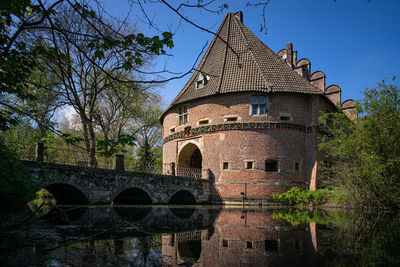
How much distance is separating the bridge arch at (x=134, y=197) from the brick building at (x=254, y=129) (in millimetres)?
2506

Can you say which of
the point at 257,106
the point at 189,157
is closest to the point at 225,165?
the point at 257,106

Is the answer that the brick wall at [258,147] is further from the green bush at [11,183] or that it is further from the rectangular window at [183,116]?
the green bush at [11,183]

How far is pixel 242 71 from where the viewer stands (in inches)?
791

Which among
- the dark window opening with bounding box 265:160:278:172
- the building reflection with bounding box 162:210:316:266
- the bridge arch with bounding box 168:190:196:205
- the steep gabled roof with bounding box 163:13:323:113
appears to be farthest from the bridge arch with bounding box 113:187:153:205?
the building reflection with bounding box 162:210:316:266

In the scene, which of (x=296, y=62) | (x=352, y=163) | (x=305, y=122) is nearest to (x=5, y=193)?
(x=352, y=163)

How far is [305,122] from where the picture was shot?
64.3 feet

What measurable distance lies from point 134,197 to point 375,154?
13.2 m

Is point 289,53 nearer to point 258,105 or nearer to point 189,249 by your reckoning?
point 258,105

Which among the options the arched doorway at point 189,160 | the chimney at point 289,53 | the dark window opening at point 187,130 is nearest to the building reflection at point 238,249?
the arched doorway at point 189,160

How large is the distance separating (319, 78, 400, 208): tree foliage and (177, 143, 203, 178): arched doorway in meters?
10.1

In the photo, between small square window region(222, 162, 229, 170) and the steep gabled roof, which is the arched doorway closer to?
small square window region(222, 162, 229, 170)

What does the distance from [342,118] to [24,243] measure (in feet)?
42.6

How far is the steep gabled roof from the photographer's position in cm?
1911

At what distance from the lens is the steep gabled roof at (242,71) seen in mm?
19109
